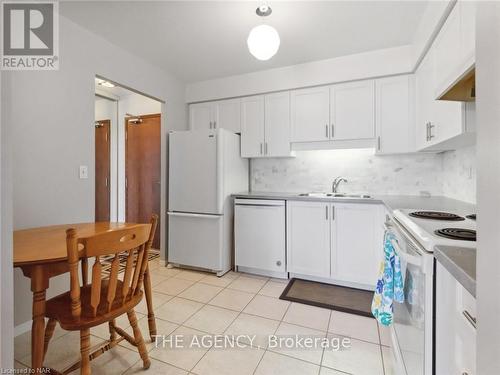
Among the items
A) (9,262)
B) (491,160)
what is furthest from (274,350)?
(491,160)

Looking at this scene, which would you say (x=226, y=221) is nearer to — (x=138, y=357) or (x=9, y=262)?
(x=138, y=357)

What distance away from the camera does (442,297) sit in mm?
815

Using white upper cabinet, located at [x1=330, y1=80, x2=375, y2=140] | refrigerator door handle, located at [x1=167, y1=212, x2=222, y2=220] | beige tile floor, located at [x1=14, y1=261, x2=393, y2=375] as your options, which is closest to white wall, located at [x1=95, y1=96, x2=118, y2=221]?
refrigerator door handle, located at [x1=167, y1=212, x2=222, y2=220]

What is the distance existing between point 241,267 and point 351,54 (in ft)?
8.91

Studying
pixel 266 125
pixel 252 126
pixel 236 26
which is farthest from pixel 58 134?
pixel 266 125

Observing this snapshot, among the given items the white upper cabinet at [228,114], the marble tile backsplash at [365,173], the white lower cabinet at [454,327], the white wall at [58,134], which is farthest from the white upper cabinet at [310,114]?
the white lower cabinet at [454,327]

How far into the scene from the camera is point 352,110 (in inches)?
108

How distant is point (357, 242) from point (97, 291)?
2208mm

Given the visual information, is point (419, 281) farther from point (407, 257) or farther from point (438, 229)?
point (438, 229)

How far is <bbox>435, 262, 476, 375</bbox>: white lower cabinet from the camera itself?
2.11 ft

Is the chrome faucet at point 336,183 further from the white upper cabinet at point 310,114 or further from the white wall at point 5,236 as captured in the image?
the white wall at point 5,236

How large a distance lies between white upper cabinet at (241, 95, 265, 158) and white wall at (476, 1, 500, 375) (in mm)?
2750

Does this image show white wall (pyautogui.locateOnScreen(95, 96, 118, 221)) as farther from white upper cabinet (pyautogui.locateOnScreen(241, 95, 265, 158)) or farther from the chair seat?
the chair seat
